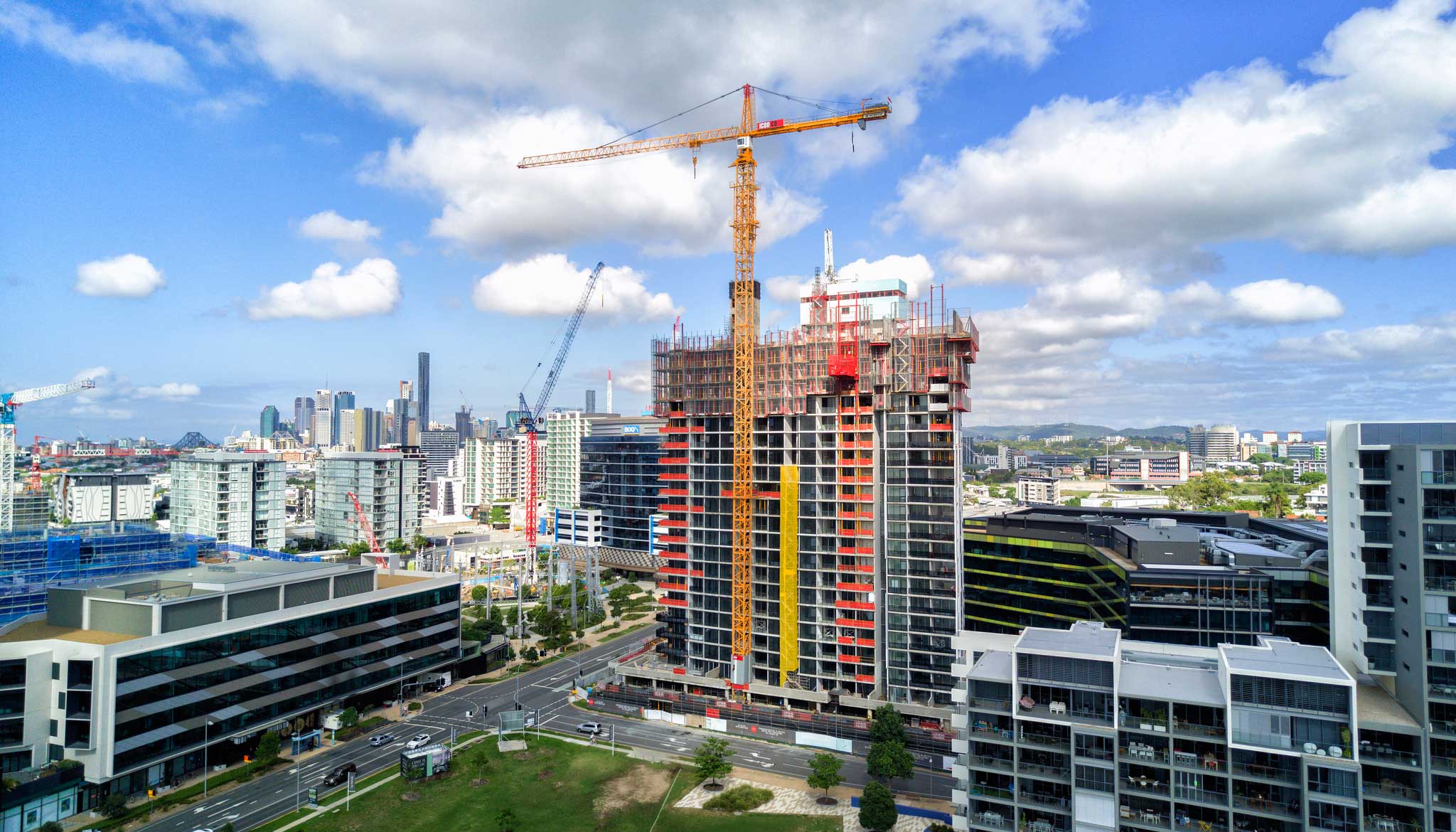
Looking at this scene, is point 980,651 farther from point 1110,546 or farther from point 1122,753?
point 1110,546

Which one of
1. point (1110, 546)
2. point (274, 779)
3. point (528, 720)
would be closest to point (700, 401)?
point (528, 720)

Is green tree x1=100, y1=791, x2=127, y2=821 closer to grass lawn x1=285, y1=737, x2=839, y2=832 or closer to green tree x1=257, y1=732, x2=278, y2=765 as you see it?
green tree x1=257, y1=732, x2=278, y2=765

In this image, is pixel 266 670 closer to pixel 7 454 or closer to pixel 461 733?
pixel 461 733

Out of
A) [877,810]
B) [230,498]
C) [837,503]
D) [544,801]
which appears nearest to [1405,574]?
[877,810]

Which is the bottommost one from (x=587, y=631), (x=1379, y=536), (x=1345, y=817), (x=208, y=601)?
(x=587, y=631)

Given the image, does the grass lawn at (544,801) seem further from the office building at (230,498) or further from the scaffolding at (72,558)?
the office building at (230,498)

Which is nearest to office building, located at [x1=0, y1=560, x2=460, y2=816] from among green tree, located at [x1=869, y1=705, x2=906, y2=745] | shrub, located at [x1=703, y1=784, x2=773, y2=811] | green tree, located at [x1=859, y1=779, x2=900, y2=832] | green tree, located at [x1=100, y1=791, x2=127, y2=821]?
green tree, located at [x1=100, y1=791, x2=127, y2=821]
